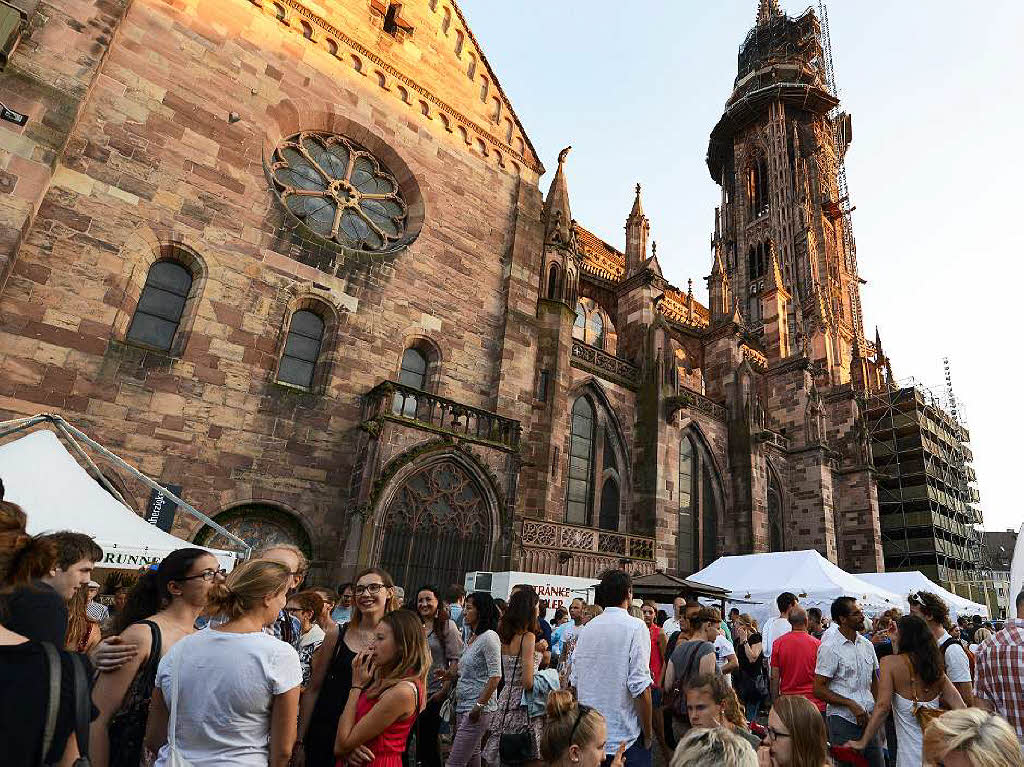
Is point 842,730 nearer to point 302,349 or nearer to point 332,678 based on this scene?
point 332,678

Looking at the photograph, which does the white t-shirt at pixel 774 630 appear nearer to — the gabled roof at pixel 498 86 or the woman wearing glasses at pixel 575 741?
the woman wearing glasses at pixel 575 741

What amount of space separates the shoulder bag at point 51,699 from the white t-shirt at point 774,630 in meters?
7.42

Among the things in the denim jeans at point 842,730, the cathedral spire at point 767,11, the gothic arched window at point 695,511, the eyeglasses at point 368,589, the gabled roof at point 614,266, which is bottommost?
the denim jeans at point 842,730

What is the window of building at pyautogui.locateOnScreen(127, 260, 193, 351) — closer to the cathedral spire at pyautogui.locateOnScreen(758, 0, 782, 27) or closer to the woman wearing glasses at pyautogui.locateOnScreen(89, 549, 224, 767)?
the woman wearing glasses at pyautogui.locateOnScreen(89, 549, 224, 767)

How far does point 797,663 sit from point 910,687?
1.20 m

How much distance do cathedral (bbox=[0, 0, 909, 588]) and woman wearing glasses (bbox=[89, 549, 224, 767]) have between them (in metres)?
7.44

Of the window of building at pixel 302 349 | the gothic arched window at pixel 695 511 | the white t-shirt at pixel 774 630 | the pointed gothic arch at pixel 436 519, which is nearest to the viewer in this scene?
the white t-shirt at pixel 774 630

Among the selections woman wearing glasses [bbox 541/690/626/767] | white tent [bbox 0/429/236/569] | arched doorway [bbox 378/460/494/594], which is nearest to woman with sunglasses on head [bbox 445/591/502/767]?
woman wearing glasses [bbox 541/690/626/767]

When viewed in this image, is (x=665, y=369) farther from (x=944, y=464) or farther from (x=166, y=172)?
(x=944, y=464)

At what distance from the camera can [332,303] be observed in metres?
11.8

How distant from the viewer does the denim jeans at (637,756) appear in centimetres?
369

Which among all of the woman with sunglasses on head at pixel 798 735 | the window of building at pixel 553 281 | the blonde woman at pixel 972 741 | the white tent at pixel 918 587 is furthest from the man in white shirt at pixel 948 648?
the white tent at pixel 918 587

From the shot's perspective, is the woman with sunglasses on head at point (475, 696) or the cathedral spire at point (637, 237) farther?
the cathedral spire at point (637, 237)

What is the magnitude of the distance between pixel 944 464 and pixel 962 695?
130 ft
